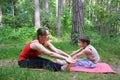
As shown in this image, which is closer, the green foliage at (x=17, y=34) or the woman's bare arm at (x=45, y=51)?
the woman's bare arm at (x=45, y=51)

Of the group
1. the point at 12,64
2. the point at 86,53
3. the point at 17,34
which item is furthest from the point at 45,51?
the point at 17,34

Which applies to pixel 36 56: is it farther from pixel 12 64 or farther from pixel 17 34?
pixel 17 34

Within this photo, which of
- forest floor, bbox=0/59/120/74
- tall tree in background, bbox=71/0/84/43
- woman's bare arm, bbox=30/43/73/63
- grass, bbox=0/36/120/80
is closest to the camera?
grass, bbox=0/36/120/80

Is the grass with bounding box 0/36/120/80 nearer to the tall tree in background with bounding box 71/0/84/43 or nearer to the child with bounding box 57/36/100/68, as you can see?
the tall tree in background with bounding box 71/0/84/43

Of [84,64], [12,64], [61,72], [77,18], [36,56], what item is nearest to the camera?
[61,72]

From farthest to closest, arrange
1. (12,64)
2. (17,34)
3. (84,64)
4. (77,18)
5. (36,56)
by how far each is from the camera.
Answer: (17,34)
(77,18)
(12,64)
(84,64)
(36,56)

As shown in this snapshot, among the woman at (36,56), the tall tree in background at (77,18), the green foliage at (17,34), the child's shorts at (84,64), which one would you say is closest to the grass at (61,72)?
the woman at (36,56)

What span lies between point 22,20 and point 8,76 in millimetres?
20179

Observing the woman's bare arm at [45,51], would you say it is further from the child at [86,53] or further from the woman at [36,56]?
the child at [86,53]

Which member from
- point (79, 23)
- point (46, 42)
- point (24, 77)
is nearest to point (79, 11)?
point (79, 23)

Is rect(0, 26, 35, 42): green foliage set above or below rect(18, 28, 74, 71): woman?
below

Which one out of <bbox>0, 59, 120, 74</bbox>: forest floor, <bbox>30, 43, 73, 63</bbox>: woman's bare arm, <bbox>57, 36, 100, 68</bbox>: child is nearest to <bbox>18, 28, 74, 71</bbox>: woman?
<bbox>30, 43, 73, 63</bbox>: woman's bare arm

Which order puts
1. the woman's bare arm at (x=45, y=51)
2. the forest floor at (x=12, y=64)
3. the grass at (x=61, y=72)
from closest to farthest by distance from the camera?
the grass at (x=61, y=72) < the woman's bare arm at (x=45, y=51) < the forest floor at (x=12, y=64)

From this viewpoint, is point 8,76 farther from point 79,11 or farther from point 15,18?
point 15,18
